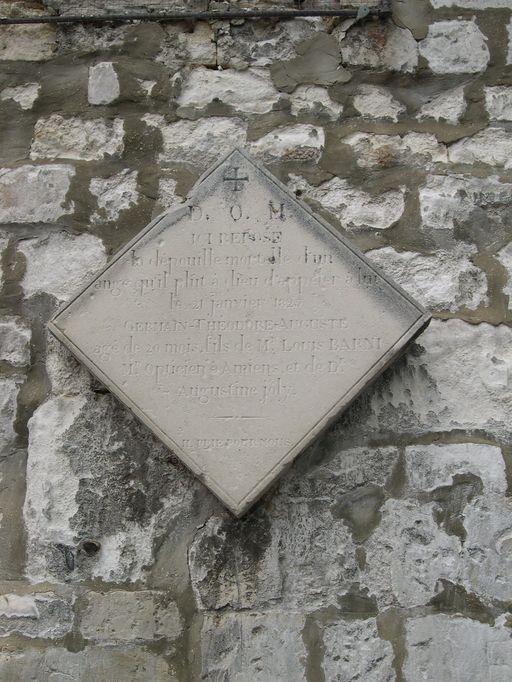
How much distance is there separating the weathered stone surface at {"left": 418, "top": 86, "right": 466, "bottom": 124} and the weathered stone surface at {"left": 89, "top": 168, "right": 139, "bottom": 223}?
0.95 metres

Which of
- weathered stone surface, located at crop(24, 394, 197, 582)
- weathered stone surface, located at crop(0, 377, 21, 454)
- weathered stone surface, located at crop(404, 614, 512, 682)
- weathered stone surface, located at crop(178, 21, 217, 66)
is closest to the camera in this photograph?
weathered stone surface, located at crop(404, 614, 512, 682)

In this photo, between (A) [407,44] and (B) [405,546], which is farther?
(A) [407,44]

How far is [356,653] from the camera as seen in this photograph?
2.00 meters

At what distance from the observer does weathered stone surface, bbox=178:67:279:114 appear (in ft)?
8.26

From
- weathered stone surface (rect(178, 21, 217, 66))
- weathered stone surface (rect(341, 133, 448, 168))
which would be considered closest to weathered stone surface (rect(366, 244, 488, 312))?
weathered stone surface (rect(341, 133, 448, 168))

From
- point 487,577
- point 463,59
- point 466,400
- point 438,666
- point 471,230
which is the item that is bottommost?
point 438,666

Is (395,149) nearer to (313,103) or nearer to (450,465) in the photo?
(313,103)

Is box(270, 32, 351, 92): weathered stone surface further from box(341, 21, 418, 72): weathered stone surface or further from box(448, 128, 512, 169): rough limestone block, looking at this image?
box(448, 128, 512, 169): rough limestone block

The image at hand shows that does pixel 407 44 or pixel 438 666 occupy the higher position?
pixel 407 44

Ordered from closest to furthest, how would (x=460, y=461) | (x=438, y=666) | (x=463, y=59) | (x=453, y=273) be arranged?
(x=438, y=666) < (x=460, y=461) < (x=453, y=273) < (x=463, y=59)

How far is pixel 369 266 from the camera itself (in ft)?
7.15

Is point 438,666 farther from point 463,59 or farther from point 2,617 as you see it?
point 463,59

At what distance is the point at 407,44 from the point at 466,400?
1.20 m

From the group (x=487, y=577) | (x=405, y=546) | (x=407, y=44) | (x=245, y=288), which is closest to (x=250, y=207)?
(x=245, y=288)
